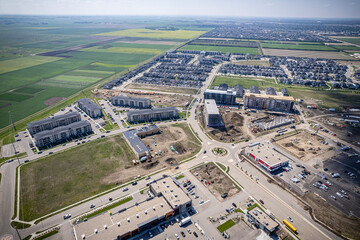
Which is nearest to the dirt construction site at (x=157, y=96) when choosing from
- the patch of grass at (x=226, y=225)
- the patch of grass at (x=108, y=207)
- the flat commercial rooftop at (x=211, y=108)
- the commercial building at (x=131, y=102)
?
the commercial building at (x=131, y=102)

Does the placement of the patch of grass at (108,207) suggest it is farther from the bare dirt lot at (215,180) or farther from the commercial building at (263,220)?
the commercial building at (263,220)

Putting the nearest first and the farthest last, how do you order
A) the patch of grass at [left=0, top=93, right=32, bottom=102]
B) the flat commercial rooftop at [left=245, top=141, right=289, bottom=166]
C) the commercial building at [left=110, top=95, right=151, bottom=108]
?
the flat commercial rooftop at [left=245, top=141, right=289, bottom=166] < the commercial building at [left=110, top=95, right=151, bottom=108] < the patch of grass at [left=0, top=93, right=32, bottom=102]

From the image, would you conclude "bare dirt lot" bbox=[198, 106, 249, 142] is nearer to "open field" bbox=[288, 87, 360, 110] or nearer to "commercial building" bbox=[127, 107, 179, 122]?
"commercial building" bbox=[127, 107, 179, 122]

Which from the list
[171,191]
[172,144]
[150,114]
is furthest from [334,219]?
[150,114]

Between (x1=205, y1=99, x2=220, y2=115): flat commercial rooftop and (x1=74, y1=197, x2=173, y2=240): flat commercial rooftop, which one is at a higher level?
(x1=205, y1=99, x2=220, y2=115): flat commercial rooftop

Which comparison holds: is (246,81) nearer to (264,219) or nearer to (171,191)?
(171,191)

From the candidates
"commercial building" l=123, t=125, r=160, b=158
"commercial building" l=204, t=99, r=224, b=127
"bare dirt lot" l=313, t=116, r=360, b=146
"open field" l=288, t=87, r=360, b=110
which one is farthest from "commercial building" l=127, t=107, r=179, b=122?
"open field" l=288, t=87, r=360, b=110
